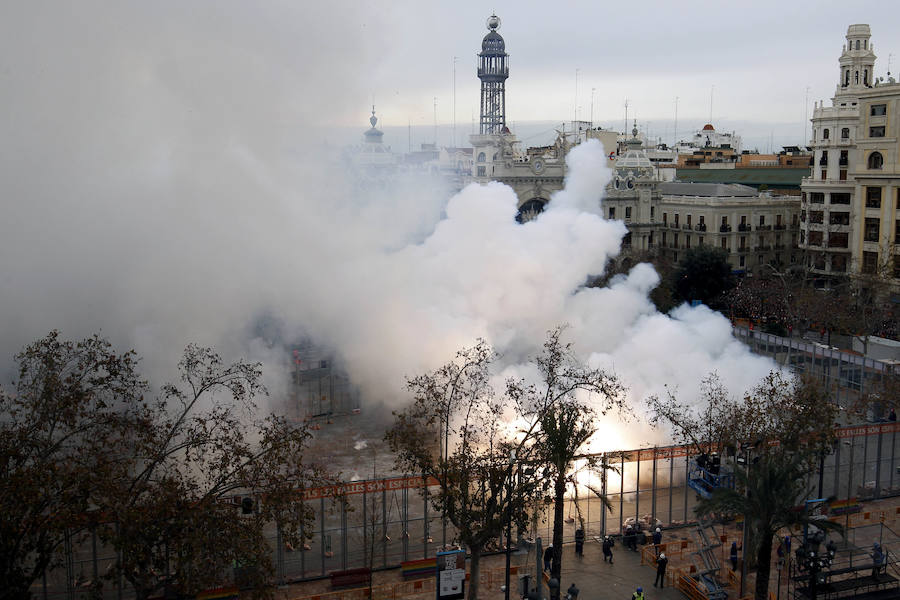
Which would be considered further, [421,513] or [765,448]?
[421,513]

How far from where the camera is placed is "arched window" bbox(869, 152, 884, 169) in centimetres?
6103

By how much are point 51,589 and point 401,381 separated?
17804mm

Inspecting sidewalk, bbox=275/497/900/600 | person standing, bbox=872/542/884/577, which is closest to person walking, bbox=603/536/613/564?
sidewalk, bbox=275/497/900/600

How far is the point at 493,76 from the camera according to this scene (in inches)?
4973

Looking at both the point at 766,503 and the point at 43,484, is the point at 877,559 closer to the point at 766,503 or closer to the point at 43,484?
the point at 766,503

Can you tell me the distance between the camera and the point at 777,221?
3095 inches

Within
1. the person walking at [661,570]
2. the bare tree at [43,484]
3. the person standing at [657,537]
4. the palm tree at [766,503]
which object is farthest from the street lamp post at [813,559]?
the bare tree at [43,484]

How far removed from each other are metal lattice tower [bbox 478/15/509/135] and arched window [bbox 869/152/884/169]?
67.3 m

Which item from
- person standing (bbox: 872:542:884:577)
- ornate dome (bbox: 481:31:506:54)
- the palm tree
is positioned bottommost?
person standing (bbox: 872:542:884:577)

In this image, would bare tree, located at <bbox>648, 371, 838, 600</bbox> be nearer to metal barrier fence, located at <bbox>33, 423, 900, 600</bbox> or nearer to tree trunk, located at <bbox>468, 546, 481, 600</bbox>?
metal barrier fence, located at <bbox>33, 423, 900, 600</bbox>

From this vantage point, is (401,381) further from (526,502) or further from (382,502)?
(526,502)

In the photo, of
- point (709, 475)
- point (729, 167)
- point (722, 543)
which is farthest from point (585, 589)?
point (729, 167)

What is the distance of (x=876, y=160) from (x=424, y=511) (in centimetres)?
4858

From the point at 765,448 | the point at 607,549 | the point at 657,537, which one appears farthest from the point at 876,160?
the point at 607,549
